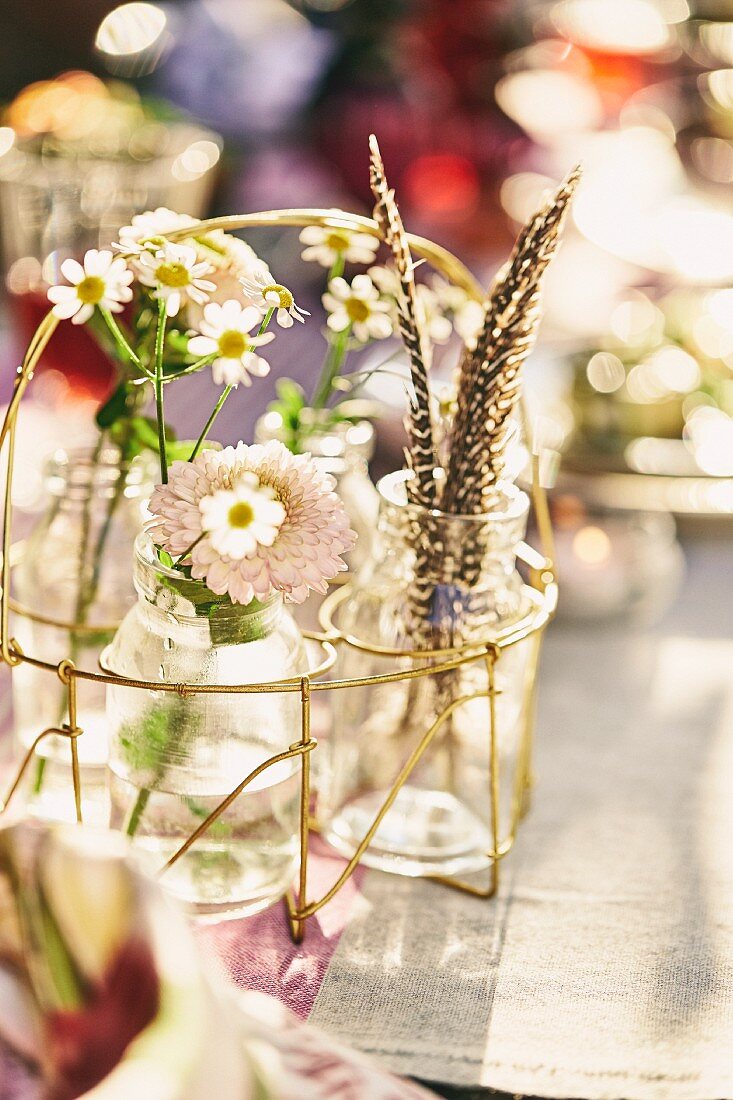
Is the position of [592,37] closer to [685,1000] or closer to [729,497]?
[729,497]

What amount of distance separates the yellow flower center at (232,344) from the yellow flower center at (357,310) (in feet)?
0.46

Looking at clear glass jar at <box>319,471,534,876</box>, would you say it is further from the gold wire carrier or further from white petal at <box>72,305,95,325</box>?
white petal at <box>72,305,95,325</box>

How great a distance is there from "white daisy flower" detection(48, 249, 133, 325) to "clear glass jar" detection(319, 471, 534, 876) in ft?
0.47

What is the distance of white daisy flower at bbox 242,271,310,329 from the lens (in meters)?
0.39

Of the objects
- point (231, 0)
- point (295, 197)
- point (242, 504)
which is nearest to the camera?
point (242, 504)

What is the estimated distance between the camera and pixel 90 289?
413mm

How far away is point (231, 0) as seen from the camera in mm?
1566

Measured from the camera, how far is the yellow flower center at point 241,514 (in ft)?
1.19

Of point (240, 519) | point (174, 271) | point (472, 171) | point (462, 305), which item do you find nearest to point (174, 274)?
point (174, 271)

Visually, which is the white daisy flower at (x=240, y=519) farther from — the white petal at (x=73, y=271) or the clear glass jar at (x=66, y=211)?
the clear glass jar at (x=66, y=211)

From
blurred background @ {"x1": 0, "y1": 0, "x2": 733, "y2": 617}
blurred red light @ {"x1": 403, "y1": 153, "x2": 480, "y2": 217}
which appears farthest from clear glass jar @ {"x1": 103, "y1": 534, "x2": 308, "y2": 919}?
blurred red light @ {"x1": 403, "y1": 153, "x2": 480, "y2": 217}

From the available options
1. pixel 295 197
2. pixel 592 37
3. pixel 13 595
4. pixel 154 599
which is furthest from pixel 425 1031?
pixel 592 37

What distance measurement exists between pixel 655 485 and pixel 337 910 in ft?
1.40

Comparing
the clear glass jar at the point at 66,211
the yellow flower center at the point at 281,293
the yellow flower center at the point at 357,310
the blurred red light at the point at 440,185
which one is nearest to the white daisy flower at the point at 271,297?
the yellow flower center at the point at 281,293
